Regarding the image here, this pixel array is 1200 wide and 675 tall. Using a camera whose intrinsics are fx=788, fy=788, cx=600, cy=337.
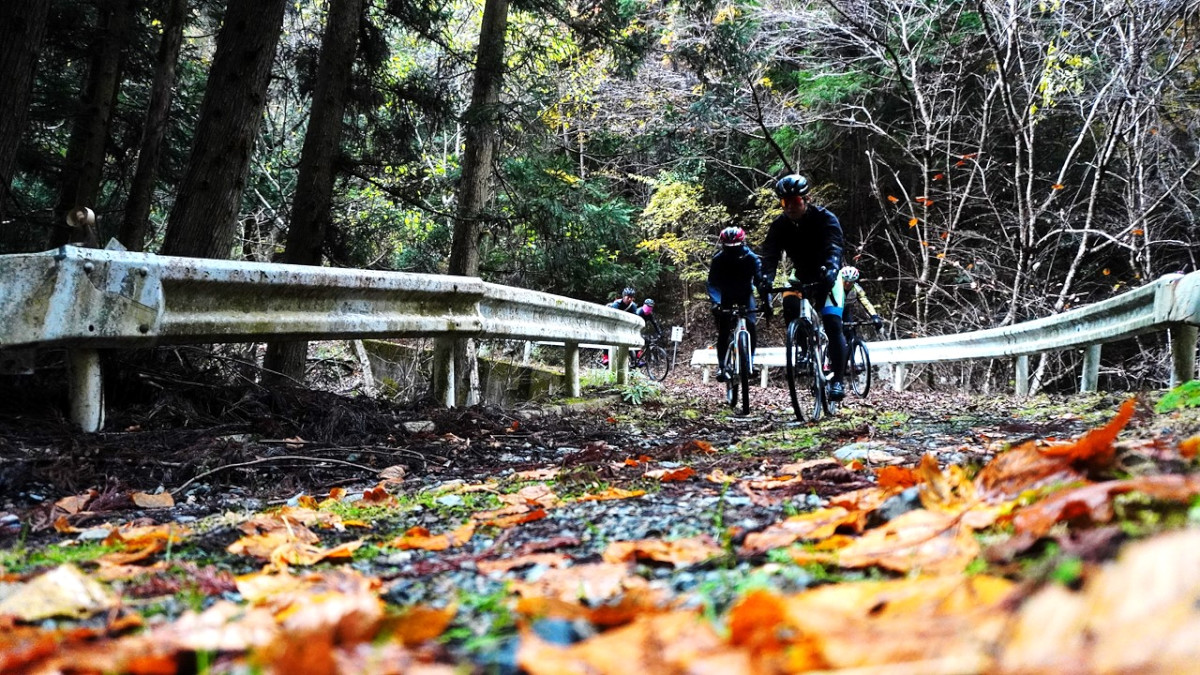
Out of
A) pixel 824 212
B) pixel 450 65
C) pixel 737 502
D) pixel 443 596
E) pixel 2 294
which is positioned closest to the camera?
pixel 443 596

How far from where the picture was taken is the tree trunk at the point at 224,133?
5684mm

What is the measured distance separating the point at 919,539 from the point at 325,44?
8044 millimetres

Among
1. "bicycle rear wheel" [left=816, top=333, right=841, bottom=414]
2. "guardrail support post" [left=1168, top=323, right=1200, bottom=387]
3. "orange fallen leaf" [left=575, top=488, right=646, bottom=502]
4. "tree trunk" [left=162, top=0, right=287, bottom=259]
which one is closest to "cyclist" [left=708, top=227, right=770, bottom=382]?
"bicycle rear wheel" [left=816, top=333, right=841, bottom=414]

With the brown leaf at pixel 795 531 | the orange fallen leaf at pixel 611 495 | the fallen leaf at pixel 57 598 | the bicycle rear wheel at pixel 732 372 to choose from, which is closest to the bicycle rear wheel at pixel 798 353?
the bicycle rear wheel at pixel 732 372

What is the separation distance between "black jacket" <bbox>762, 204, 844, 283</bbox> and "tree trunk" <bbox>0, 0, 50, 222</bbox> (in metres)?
5.89

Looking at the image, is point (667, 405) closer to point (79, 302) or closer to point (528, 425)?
point (528, 425)

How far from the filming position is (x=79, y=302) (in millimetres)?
3531

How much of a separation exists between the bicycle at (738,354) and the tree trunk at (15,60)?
6485mm

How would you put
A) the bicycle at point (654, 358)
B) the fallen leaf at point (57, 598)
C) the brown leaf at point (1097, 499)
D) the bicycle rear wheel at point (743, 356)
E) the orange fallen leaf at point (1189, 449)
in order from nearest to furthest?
the brown leaf at point (1097, 499)
the fallen leaf at point (57, 598)
the orange fallen leaf at point (1189, 449)
the bicycle rear wheel at point (743, 356)
the bicycle at point (654, 358)

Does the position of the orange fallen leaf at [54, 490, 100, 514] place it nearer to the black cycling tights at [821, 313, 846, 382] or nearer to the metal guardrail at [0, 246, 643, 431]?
the metal guardrail at [0, 246, 643, 431]

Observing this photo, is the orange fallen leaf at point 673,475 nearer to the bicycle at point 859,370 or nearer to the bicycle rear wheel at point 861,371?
the bicycle at point 859,370

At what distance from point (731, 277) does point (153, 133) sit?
6.67 metres

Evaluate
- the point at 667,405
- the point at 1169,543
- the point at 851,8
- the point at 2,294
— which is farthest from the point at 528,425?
the point at 851,8

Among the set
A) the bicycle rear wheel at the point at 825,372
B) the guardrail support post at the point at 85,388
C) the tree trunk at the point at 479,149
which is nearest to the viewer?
the guardrail support post at the point at 85,388
